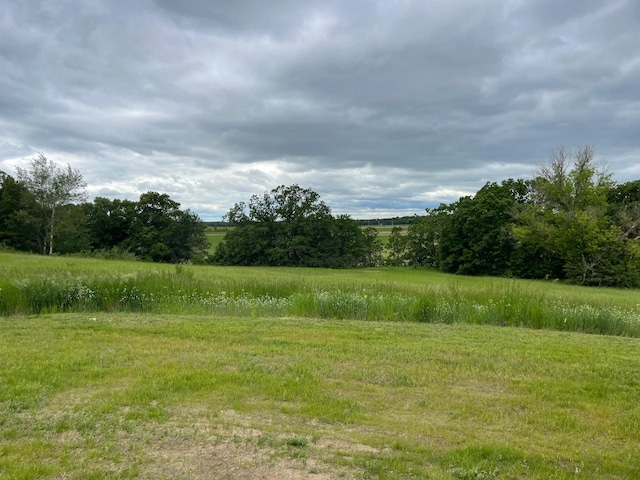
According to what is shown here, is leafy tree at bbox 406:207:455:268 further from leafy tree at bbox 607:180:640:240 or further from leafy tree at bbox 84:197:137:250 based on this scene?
leafy tree at bbox 84:197:137:250

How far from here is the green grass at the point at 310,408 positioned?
325cm

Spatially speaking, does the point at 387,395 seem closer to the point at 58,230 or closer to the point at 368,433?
the point at 368,433

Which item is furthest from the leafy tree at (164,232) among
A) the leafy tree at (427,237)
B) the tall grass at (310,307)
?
the tall grass at (310,307)

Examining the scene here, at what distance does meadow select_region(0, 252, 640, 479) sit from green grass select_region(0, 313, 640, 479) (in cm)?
2

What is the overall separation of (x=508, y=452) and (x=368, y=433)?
3.57 feet

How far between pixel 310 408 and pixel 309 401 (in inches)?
7.7

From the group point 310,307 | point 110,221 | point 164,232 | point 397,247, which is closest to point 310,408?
point 310,307

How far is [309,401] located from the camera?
4.43 m

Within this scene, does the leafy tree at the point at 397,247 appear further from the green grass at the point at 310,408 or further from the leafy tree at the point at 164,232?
the green grass at the point at 310,408

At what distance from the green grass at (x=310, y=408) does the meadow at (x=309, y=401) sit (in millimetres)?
17

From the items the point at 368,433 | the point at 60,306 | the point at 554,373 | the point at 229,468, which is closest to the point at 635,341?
the point at 554,373

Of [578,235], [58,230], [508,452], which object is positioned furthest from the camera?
[58,230]

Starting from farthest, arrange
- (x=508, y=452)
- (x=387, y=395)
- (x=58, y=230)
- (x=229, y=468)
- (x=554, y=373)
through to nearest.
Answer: (x=58, y=230)
(x=554, y=373)
(x=387, y=395)
(x=508, y=452)
(x=229, y=468)

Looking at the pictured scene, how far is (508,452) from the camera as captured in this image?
344 cm
